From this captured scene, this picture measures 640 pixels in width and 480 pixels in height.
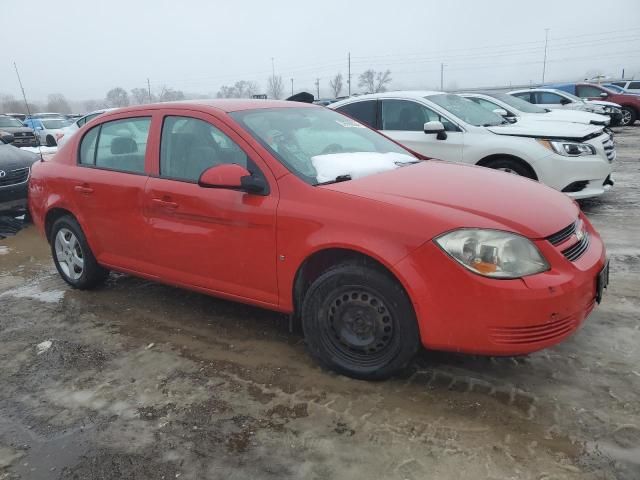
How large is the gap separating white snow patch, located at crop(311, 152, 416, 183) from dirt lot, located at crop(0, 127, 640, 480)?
1.20 m

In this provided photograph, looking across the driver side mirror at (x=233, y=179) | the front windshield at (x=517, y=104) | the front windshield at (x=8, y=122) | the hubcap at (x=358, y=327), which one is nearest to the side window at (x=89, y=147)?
the driver side mirror at (x=233, y=179)

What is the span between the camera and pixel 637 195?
7.67 m

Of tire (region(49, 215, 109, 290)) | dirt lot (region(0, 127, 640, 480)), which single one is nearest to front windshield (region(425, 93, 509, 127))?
dirt lot (region(0, 127, 640, 480))

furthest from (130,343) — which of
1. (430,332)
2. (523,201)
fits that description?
(523,201)

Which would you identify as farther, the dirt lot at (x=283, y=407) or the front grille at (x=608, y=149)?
the front grille at (x=608, y=149)

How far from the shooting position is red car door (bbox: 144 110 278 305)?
3275mm

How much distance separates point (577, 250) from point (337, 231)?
4.38 feet

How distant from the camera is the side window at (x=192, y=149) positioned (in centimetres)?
352

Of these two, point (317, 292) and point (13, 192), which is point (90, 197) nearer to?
point (317, 292)

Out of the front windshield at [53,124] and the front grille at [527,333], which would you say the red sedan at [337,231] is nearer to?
the front grille at [527,333]

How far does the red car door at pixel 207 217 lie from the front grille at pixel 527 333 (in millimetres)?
1342

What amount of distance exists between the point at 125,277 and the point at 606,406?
166 inches

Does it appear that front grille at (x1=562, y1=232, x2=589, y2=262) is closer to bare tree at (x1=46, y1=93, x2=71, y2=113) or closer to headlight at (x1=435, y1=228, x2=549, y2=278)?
headlight at (x1=435, y1=228, x2=549, y2=278)

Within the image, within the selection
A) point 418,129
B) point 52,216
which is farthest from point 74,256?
point 418,129
